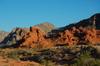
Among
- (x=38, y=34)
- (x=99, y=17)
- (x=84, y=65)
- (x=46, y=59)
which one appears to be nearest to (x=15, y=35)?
(x=99, y=17)

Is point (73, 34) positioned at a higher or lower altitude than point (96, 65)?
higher

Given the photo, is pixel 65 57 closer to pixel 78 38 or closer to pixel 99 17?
pixel 78 38

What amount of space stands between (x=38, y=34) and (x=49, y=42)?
125 inches

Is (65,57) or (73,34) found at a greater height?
(73,34)

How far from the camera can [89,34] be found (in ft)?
158

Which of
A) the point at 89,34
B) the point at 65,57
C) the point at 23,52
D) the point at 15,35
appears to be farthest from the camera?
the point at 15,35

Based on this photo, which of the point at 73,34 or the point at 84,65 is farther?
the point at 73,34

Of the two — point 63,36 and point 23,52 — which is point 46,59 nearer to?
point 23,52

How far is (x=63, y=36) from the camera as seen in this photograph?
50.2 m

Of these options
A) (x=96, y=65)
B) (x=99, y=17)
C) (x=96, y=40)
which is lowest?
(x=96, y=65)

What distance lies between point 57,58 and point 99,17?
1439 inches

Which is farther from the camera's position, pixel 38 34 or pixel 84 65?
pixel 38 34

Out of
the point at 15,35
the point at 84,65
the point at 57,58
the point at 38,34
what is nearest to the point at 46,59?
the point at 57,58

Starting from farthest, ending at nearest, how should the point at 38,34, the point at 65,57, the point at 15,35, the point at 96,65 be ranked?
the point at 15,35, the point at 38,34, the point at 65,57, the point at 96,65
